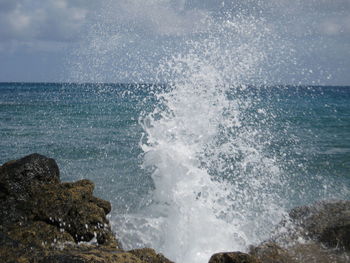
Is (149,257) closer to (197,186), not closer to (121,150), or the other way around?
(197,186)

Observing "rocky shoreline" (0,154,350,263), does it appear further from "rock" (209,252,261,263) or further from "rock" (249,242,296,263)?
"rock" (209,252,261,263)

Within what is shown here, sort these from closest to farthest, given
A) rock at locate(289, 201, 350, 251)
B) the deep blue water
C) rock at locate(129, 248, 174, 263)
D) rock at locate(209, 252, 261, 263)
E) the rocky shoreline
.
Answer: rock at locate(209, 252, 261, 263) → rock at locate(129, 248, 174, 263) → the rocky shoreline → rock at locate(289, 201, 350, 251) → the deep blue water

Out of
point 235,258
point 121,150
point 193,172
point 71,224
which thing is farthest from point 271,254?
point 121,150

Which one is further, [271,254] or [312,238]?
[312,238]

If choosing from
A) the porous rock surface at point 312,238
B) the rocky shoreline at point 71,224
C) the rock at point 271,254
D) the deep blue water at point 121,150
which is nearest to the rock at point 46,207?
the rocky shoreline at point 71,224

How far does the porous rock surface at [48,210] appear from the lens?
145 inches

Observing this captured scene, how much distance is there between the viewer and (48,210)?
3992 mm

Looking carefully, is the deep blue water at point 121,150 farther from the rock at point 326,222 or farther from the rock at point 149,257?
the rock at point 149,257

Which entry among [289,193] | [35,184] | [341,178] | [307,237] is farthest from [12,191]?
[341,178]

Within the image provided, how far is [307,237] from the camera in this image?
463 cm

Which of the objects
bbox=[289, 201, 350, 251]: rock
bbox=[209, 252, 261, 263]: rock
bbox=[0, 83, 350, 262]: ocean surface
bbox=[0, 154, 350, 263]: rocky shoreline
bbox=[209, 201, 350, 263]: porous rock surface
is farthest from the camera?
bbox=[0, 83, 350, 262]: ocean surface

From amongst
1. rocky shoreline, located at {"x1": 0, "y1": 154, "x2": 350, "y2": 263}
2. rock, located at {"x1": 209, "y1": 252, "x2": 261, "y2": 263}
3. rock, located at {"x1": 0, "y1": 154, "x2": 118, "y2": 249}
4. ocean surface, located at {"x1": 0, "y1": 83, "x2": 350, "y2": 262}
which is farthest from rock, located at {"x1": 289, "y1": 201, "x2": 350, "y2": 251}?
rock, located at {"x1": 0, "y1": 154, "x2": 118, "y2": 249}

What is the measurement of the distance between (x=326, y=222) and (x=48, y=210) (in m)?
3.20

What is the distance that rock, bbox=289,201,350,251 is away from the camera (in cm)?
441
